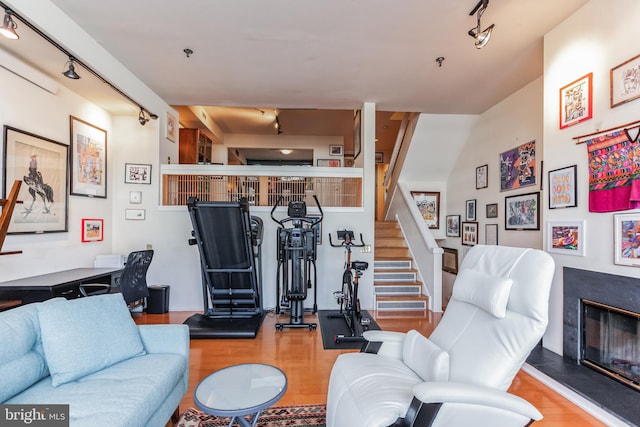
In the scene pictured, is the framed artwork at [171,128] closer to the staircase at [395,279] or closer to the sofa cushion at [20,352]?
the sofa cushion at [20,352]

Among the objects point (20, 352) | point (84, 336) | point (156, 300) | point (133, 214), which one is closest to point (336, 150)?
point (133, 214)

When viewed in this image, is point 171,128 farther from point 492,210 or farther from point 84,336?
point 492,210

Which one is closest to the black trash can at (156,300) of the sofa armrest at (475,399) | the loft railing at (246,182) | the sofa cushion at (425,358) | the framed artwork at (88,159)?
the loft railing at (246,182)

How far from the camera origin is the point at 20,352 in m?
1.70

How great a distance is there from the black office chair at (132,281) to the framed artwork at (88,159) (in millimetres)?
1358

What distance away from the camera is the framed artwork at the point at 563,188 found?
2.80 m

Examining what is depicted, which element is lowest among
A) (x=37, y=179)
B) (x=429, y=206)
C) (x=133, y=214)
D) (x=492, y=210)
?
(x=133, y=214)

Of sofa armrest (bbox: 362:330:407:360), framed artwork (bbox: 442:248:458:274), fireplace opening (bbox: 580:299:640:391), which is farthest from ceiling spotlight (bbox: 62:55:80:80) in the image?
framed artwork (bbox: 442:248:458:274)

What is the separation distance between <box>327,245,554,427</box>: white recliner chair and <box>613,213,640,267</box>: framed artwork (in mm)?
1180

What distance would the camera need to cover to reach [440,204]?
648 cm

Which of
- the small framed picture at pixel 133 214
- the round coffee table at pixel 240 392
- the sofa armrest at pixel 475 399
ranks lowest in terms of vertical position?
the round coffee table at pixel 240 392

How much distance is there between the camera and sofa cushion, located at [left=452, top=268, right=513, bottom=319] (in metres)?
1.72

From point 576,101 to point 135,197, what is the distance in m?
5.70

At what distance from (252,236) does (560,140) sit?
Result: 3.57 meters
